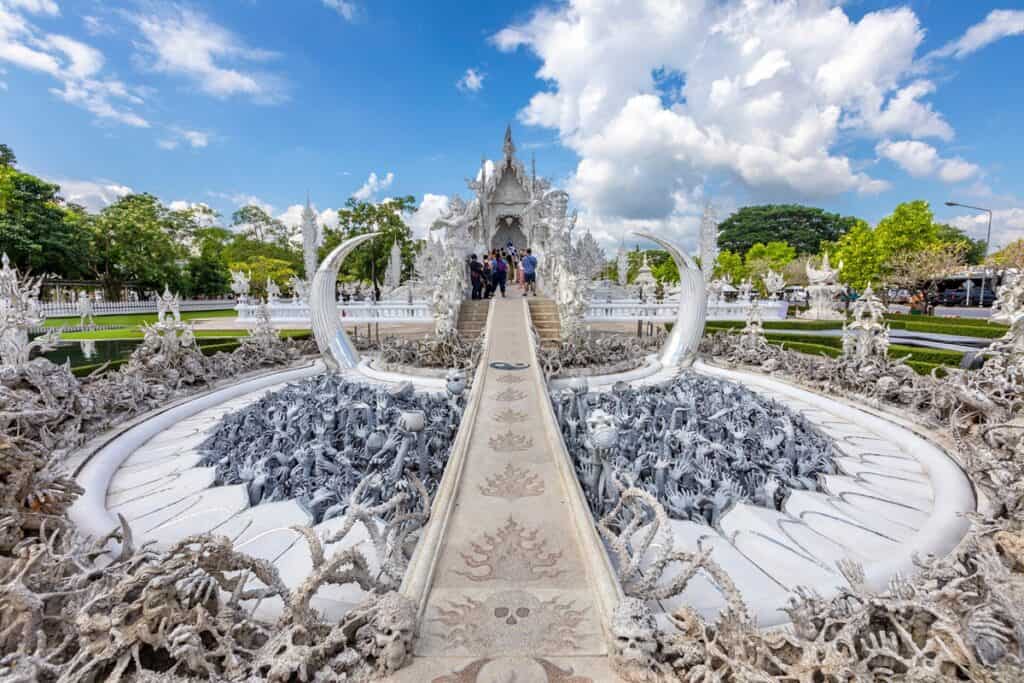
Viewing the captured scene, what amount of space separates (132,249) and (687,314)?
38.2 metres

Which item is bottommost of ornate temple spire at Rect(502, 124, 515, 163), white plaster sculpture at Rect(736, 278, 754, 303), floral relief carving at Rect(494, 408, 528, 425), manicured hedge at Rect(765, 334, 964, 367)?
floral relief carving at Rect(494, 408, 528, 425)

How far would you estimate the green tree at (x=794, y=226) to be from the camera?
212ft

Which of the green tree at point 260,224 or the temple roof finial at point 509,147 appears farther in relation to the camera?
the green tree at point 260,224

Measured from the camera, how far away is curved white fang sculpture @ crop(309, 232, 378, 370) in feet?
34.1

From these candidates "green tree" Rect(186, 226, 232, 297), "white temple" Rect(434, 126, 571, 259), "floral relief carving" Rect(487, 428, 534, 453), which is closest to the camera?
"floral relief carving" Rect(487, 428, 534, 453)

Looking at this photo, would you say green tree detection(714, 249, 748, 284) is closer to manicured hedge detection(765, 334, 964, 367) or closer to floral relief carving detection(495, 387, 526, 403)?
manicured hedge detection(765, 334, 964, 367)

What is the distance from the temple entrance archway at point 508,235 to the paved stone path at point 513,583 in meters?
22.8

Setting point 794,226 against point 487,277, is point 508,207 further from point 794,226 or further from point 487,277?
point 794,226

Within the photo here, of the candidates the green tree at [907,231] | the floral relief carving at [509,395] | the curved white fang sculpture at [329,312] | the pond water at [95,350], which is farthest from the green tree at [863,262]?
the pond water at [95,350]

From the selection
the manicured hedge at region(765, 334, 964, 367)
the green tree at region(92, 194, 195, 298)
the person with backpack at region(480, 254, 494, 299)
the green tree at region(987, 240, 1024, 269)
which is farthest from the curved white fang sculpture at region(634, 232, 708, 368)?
the green tree at region(92, 194, 195, 298)

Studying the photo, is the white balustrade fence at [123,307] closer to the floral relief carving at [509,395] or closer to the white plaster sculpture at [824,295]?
the floral relief carving at [509,395]

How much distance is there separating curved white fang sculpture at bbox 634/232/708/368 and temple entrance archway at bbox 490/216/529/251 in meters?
17.0

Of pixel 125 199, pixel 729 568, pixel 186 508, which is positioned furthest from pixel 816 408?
pixel 125 199

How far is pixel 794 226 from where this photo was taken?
2571 inches
